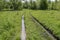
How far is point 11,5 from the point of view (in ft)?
322

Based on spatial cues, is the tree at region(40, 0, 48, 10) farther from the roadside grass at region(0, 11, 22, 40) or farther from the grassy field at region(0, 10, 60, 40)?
the roadside grass at region(0, 11, 22, 40)

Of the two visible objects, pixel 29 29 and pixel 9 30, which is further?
pixel 29 29

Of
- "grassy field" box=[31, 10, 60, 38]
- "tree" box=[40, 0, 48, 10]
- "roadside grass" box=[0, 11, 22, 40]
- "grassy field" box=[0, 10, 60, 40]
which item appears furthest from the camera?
"tree" box=[40, 0, 48, 10]

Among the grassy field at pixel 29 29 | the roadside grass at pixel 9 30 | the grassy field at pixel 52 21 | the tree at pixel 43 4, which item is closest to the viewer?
the grassy field at pixel 29 29

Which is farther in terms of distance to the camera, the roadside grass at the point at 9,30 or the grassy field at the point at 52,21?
the grassy field at the point at 52,21

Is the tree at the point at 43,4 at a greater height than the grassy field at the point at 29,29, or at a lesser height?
lesser

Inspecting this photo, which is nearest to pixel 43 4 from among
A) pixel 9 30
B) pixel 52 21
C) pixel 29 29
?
pixel 52 21

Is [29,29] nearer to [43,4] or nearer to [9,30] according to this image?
[9,30]

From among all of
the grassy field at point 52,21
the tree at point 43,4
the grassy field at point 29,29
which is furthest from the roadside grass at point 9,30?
the tree at point 43,4

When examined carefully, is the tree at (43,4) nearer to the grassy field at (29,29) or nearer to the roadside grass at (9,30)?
the grassy field at (29,29)

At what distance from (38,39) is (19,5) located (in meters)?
88.9

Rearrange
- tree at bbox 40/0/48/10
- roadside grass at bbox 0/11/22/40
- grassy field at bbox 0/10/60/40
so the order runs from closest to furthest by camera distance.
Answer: grassy field at bbox 0/10/60/40, roadside grass at bbox 0/11/22/40, tree at bbox 40/0/48/10

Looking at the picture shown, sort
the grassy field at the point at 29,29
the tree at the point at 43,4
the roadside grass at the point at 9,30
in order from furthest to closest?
1. the tree at the point at 43,4
2. the roadside grass at the point at 9,30
3. the grassy field at the point at 29,29

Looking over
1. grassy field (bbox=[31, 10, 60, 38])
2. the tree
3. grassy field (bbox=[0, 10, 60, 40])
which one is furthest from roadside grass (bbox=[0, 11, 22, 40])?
the tree
